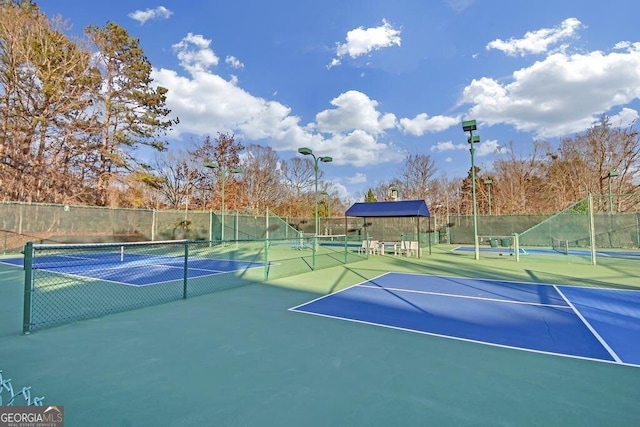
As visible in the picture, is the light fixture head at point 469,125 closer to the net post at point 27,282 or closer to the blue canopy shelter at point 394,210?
the blue canopy shelter at point 394,210

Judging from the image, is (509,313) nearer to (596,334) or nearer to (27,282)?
(596,334)

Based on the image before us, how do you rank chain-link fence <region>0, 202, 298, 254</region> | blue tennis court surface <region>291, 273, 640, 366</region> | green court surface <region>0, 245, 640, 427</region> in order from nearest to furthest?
green court surface <region>0, 245, 640, 427</region> < blue tennis court surface <region>291, 273, 640, 366</region> < chain-link fence <region>0, 202, 298, 254</region>

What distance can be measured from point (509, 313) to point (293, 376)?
426 centimetres

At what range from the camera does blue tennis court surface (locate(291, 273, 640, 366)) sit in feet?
13.6

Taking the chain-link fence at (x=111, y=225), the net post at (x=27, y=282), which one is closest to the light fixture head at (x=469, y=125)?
the chain-link fence at (x=111, y=225)

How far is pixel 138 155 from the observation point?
86.2 feet

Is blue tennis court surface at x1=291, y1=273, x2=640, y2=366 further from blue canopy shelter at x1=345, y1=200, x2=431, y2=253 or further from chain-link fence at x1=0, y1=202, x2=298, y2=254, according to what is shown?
chain-link fence at x1=0, y1=202, x2=298, y2=254

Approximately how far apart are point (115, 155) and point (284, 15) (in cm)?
1586

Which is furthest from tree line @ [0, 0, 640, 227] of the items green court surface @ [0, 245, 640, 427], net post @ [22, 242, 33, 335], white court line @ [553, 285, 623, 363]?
white court line @ [553, 285, 623, 363]

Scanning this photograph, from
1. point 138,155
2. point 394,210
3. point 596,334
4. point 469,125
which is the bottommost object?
point 596,334

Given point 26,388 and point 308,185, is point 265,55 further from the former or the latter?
point 26,388

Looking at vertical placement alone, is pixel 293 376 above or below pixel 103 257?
below

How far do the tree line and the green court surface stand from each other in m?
16.4

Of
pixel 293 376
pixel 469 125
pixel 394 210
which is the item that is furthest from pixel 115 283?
pixel 469 125
